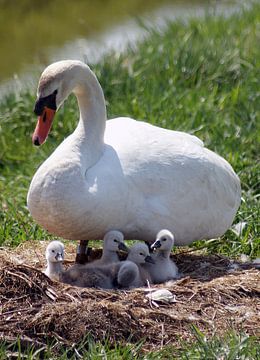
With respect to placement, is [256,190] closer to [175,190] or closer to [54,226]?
[175,190]

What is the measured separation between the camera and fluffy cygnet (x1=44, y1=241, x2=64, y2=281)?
739 centimetres

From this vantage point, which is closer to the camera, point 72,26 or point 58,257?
point 58,257

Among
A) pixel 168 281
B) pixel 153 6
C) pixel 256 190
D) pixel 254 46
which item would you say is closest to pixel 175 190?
pixel 168 281

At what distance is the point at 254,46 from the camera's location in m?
13.1

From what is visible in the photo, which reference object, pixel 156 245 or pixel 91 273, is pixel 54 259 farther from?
pixel 156 245

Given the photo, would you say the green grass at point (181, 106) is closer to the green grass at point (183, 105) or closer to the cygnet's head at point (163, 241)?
the green grass at point (183, 105)

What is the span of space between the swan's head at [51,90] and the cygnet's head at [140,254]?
3.21ft

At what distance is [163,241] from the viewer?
295 inches

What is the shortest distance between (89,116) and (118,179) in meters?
0.77

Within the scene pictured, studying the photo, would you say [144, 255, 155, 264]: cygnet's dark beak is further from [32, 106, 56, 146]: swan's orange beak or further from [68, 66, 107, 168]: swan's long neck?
[32, 106, 56, 146]: swan's orange beak

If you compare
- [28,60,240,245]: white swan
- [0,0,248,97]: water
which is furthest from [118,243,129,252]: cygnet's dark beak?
[0,0,248,97]: water

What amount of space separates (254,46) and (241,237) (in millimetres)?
4870

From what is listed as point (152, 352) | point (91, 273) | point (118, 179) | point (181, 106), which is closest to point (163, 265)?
point (91, 273)

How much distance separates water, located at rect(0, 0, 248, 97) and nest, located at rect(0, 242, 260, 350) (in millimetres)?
7117
